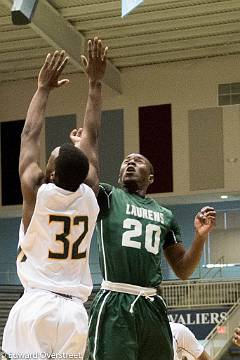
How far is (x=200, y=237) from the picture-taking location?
6961mm

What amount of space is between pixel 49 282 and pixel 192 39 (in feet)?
66.8

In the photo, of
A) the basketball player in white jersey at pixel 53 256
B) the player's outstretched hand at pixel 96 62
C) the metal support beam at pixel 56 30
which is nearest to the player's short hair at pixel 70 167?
the basketball player in white jersey at pixel 53 256

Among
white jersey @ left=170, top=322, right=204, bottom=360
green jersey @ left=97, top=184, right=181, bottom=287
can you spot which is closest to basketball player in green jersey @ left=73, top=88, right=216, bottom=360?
green jersey @ left=97, top=184, right=181, bottom=287

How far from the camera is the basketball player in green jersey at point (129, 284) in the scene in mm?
6492

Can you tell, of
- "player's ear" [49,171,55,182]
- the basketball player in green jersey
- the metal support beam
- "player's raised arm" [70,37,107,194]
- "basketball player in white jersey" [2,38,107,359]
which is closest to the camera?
"basketball player in white jersey" [2,38,107,359]

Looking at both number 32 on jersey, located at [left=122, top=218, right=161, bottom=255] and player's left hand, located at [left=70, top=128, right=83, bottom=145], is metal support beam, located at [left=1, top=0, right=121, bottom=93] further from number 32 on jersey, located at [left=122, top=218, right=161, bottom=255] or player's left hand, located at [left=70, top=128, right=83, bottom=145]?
player's left hand, located at [left=70, top=128, right=83, bottom=145]

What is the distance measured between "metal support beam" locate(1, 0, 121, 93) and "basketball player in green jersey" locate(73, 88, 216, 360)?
14.6m

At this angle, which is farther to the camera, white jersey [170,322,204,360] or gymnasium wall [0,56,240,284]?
gymnasium wall [0,56,240,284]

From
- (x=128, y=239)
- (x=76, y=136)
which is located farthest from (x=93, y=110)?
(x=128, y=239)

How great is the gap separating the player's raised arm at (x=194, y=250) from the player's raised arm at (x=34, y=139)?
6.65 ft

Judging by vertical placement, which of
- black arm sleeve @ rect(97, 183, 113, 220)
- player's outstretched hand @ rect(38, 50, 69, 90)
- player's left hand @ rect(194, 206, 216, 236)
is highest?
player's outstretched hand @ rect(38, 50, 69, 90)

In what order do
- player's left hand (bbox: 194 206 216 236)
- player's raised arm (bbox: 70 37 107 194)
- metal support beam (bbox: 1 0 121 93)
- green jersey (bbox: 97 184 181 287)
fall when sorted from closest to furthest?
player's raised arm (bbox: 70 37 107 194) → green jersey (bbox: 97 184 181 287) → player's left hand (bbox: 194 206 216 236) → metal support beam (bbox: 1 0 121 93)

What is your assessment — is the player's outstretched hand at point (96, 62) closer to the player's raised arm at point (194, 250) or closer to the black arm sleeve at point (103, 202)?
the black arm sleeve at point (103, 202)

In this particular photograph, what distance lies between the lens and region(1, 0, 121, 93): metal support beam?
21.6m
